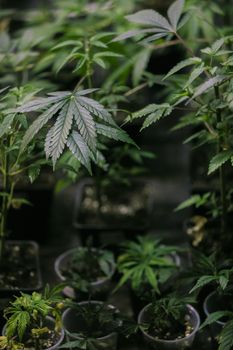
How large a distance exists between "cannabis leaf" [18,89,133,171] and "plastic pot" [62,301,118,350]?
0.47 metres

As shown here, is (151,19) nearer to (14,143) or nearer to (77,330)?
(14,143)

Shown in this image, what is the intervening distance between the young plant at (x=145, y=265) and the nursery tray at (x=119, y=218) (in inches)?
3.6

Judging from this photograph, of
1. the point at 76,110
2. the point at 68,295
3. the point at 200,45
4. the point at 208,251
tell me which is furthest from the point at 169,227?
the point at 76,110

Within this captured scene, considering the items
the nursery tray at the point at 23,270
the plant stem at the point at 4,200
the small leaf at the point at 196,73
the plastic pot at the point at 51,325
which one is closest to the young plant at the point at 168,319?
the plastic pot at the point at 51,325

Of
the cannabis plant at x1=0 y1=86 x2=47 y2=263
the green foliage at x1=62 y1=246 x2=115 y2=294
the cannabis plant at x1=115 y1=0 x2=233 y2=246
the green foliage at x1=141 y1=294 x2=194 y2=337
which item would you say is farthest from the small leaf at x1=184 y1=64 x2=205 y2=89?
the green foliage at x1=62 y1=246 x2=115 y2=294

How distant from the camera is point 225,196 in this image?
1798 millimetres

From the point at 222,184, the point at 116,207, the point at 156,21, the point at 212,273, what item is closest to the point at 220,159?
the point at 222,184

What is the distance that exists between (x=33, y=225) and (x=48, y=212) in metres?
0.07

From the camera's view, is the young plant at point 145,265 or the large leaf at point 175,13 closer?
the large leaf at point 175,13

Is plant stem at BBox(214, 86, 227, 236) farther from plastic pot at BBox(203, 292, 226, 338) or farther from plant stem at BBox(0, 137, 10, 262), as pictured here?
plant stem at BBox(0, 137, 10, 262)

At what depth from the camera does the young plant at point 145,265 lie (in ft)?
6.19

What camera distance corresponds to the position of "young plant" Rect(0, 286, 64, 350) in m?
1.60

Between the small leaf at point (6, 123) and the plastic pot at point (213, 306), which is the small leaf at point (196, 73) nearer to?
the small leaf at point (6, 123)

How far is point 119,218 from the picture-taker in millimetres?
2238
